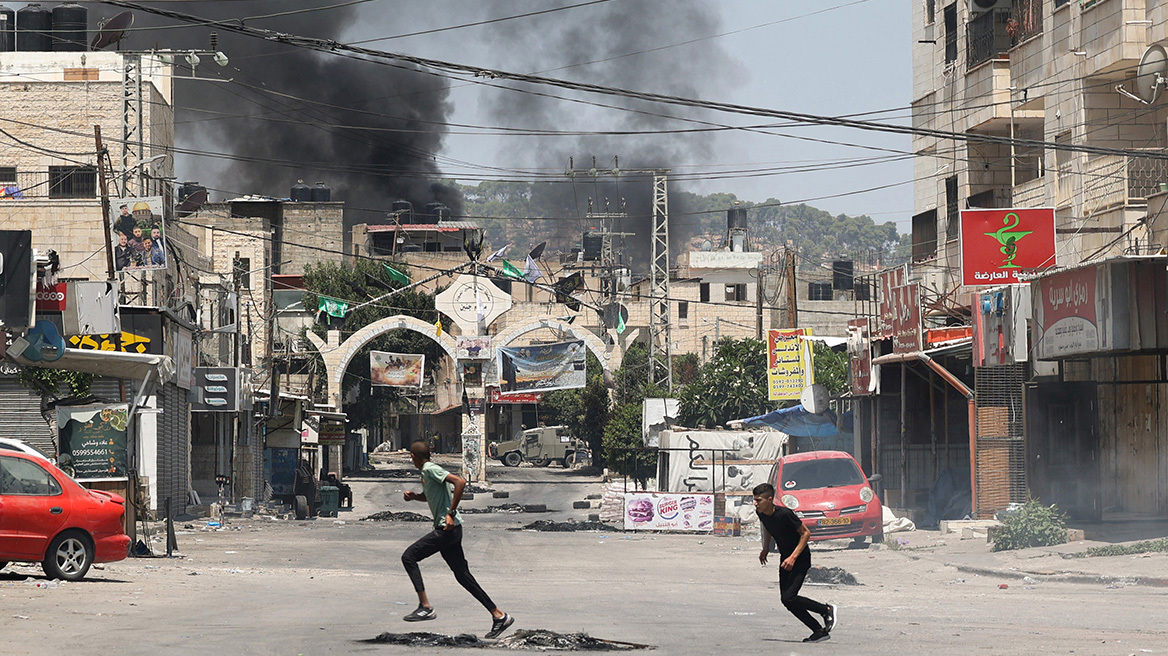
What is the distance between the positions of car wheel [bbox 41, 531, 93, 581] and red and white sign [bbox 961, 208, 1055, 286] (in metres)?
15.7

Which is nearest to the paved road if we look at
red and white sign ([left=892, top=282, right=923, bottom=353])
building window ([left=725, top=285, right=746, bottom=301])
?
red and white sign ([left=892, top=282, right=923, bottom=353])

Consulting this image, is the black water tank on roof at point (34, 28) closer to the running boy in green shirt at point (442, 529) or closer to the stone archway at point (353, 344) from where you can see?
the stone archway at point (353, 344)

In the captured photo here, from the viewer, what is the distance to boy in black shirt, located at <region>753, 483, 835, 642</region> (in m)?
11.0

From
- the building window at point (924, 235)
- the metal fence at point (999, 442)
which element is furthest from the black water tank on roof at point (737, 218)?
the metal fence at point (999, 442)

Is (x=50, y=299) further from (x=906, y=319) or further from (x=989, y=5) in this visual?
(x=989, y=5)

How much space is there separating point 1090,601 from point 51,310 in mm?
16856

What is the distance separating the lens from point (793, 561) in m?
11.1

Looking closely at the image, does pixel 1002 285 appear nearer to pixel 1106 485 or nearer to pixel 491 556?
pixel 1106 485

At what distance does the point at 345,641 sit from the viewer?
10.8 meters

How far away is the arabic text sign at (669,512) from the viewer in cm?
3117

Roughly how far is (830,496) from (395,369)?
140ft

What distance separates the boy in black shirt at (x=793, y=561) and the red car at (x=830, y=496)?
506 inches

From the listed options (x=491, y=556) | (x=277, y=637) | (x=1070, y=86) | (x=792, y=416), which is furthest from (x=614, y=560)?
(x=792, y=416)

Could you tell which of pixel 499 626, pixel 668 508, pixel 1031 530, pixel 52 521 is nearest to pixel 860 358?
pixel 668 508
